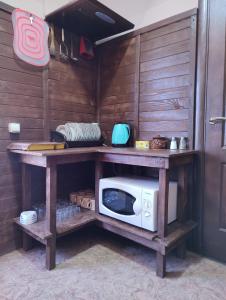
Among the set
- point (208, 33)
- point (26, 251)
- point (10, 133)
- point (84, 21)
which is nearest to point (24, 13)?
point (84, 21)

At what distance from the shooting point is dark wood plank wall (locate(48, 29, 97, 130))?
210cm

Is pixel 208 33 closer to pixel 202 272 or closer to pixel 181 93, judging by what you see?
pixel 181 93

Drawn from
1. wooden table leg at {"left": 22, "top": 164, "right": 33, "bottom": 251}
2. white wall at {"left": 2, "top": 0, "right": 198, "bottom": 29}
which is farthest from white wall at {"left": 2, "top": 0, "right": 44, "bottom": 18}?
wooden table leg at {"left": 22, "top": 164, "right": 33, "bottom": 251}

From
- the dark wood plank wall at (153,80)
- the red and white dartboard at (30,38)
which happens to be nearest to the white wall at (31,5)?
the red and white dartboard at (30,38)

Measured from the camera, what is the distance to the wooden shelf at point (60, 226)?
1589 mm

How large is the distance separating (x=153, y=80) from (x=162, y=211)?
1.18m

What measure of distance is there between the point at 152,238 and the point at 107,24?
1851 millimetres

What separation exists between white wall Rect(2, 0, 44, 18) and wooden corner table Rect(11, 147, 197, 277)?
124cm

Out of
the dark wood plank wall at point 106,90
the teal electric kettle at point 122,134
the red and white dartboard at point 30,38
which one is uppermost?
the red and white dartboard at point 30,38

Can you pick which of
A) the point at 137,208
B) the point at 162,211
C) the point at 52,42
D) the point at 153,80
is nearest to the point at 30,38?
the point at 52,42

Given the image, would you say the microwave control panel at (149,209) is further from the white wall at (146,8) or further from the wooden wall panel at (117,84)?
the white wall at (146,8)

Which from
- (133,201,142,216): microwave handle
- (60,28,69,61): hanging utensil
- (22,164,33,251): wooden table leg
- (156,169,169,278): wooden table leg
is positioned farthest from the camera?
(60,28,69,61): hanging utensil

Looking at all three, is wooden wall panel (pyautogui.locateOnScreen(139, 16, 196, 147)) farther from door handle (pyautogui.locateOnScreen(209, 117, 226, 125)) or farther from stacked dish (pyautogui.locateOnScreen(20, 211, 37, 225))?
stacked dish (pyautogui.locateOnScreen(20, 211, 37, 225))

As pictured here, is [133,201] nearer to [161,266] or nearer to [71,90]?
[161,266]
